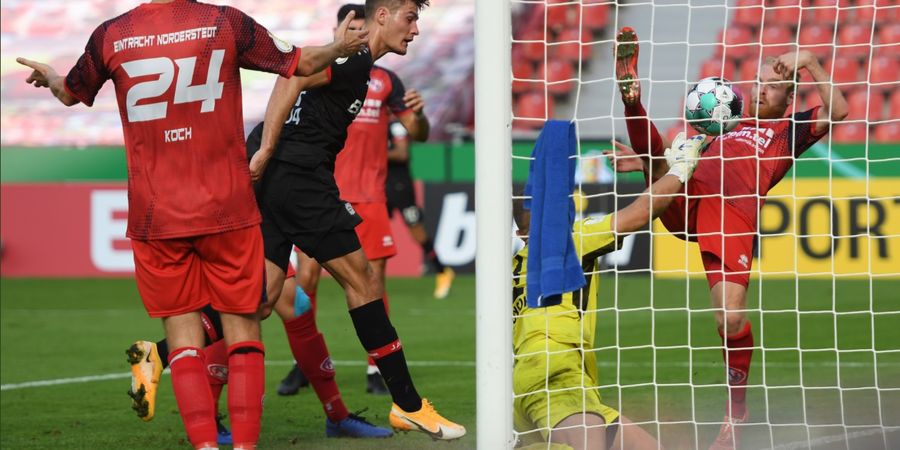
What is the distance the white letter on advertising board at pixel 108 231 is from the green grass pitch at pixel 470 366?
1.09m

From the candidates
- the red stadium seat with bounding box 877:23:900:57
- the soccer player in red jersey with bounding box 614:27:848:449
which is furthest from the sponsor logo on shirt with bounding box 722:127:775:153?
the red stadium seat with bounding box 877:23:900:57

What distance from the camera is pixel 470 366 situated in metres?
7.76

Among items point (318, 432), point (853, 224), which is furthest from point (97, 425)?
point (853, 224)

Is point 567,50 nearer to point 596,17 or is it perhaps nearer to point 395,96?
point 596,17

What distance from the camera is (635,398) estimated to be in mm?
6469

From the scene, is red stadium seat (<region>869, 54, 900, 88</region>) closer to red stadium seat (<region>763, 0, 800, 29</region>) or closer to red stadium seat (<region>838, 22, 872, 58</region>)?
red stadium seat (<region>838, 22, 872, 58</region>)

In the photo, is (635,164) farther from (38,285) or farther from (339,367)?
(38,285)

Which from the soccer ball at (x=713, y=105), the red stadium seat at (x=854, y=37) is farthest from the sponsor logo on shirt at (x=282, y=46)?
the red stadium seat at (x=854, y=37)

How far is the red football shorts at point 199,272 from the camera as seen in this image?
4344 millimetres

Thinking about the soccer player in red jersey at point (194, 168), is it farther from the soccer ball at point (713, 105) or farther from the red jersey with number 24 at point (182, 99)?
the soccer ball at point (713, 105)

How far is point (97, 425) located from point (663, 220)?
2816mm

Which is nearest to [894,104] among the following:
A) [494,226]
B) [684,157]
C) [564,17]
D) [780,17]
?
[780,17]

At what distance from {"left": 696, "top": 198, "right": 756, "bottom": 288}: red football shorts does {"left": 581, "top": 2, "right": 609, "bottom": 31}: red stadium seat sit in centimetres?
1199

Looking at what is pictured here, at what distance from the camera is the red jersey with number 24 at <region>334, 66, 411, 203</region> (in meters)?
7.29
